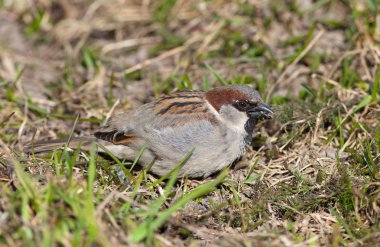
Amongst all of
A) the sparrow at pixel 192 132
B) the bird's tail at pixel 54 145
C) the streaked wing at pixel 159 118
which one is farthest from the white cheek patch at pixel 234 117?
the bird's tail at pixel 54 145

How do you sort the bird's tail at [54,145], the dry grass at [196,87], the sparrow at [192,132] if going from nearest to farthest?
the dry grass at [196,87] < the sparrow at [192,132] < the bird's tail at [54,145]

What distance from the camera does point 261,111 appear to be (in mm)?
4262

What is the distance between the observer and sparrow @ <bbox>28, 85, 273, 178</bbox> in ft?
13.8

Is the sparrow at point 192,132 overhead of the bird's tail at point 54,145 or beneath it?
overhead

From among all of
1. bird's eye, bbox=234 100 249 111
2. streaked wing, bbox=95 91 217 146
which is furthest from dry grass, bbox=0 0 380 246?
bird's eye, bbox=234 100 249 111

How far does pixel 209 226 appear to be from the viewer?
3.73 meters

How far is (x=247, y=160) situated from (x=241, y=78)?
40.1 inches

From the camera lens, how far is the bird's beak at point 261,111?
423cm

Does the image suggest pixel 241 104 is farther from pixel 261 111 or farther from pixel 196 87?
pixel 196 87

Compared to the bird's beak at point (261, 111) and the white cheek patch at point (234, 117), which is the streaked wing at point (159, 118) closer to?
the white cheek patch at point (234, 117)

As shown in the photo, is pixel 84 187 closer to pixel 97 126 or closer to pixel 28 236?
pixel 28 236

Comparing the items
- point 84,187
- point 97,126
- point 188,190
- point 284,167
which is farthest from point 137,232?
point 97,126

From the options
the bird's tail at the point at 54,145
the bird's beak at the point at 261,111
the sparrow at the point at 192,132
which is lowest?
the bird's tail at the point at 54,145

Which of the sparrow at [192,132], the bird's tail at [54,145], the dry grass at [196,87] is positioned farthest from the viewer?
the bird's tail at [54,145]
